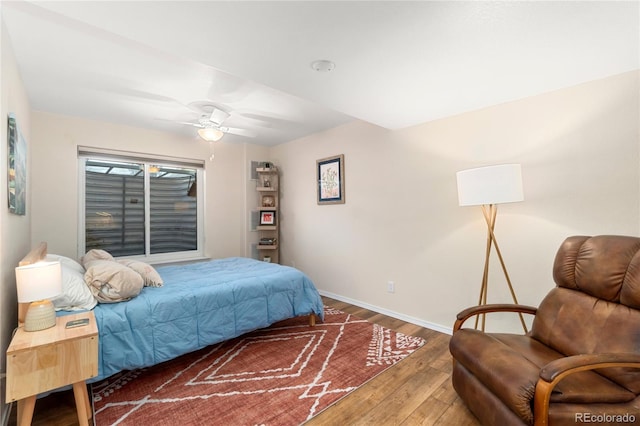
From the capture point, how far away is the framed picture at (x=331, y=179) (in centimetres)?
395

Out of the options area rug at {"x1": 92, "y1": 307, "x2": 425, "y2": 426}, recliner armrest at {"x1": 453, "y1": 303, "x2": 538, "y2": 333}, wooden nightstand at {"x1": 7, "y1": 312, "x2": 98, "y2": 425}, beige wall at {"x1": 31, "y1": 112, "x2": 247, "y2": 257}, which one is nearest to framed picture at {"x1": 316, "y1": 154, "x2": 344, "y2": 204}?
beige wall at {"x1": 31, "y1": 112, "x2": 247, "y2": 257}

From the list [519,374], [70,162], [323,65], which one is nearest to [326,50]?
[323,65]

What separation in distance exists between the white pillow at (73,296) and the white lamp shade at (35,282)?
361mm

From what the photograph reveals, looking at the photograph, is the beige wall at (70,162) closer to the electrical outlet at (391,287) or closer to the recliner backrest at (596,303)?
the electrical outlet at (391,287)

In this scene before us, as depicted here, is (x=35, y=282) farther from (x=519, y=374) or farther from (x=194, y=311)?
(x=519, y=374)

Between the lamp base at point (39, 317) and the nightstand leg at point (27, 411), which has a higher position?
the lamp base at point (39, 317)

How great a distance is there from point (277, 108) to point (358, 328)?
102 inches

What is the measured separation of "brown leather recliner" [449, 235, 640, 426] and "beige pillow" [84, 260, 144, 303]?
237 cm

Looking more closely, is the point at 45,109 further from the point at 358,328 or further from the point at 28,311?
the point at 358,328

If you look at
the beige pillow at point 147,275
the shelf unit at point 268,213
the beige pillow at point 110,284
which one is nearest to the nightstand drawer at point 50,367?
the beige pillow at point 110,284

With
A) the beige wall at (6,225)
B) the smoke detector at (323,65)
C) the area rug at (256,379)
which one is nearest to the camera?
the beige wall at (6,225)

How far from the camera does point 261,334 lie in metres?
2.94

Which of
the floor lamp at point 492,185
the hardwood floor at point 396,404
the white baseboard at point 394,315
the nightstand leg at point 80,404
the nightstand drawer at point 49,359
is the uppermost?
the floor lamp at point 492,185

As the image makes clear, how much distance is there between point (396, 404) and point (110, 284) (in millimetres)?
2206
